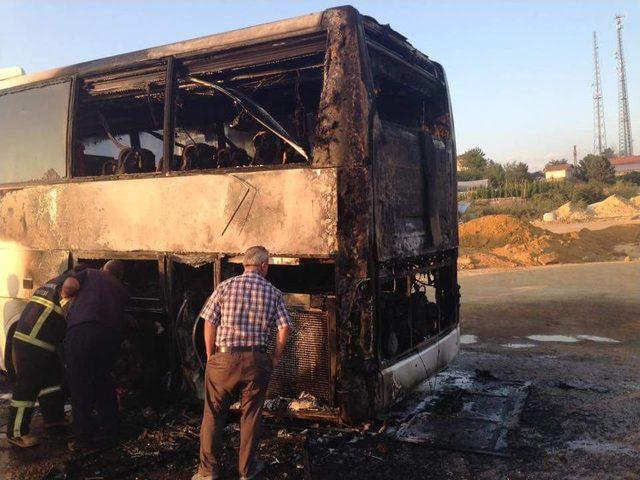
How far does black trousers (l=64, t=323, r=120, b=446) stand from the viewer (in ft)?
15.3

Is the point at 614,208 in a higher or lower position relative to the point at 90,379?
higher

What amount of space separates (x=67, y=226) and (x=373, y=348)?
3.27 meters

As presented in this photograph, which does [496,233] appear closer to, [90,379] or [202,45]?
[202,45]

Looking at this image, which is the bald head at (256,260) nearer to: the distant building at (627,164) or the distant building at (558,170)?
the distant building at (558,170)

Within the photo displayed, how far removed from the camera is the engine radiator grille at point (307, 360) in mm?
4379

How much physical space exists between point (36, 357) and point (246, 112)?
2853 millimetres


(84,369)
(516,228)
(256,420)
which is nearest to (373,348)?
(256,420)

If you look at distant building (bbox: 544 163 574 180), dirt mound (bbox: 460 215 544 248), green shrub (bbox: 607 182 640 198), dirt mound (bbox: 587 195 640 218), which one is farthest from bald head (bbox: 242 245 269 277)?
distant building (bbox: 544 163 574 180)

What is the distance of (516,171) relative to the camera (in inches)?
2466

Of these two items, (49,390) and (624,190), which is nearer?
(49,390)

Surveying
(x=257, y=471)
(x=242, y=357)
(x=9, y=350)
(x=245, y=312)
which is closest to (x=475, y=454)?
(x=257, y=471)

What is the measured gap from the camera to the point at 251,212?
179 inches

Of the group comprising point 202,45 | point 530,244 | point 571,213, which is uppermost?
point 202,45

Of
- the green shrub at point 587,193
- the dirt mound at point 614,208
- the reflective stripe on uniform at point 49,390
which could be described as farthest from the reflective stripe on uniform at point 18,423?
the green shrub at point 587,193
